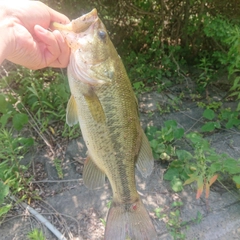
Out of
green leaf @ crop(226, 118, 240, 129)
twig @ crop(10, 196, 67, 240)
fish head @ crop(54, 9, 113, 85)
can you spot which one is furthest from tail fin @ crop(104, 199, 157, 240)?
green leaf @ crop(226, 118, 240, 129)

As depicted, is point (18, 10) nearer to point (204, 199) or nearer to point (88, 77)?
point (88, 77)

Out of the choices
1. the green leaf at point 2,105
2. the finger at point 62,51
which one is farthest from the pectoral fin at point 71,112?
the green leaf at point 2,105

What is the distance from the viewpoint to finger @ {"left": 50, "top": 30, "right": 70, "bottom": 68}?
71.3 inches

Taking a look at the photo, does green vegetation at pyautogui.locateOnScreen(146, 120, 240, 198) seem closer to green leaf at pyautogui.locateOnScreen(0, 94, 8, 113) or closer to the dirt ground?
the dirt ground

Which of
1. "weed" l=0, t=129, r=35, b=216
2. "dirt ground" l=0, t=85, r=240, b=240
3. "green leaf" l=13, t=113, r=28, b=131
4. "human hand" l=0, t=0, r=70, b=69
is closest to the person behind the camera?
"human hand" l=0, t=0, r=70, b=69

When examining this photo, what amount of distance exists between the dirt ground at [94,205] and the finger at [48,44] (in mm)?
1576

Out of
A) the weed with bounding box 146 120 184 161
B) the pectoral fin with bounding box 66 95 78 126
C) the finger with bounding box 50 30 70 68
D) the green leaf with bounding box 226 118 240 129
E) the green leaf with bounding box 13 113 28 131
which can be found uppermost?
the finger with bounding box 50 30 70 68

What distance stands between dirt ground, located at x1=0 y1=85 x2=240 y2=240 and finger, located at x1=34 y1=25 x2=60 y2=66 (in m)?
1.58

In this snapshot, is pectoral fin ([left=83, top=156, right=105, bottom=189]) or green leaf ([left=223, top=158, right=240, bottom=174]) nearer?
pectoral fin ([left=83, top=156, right=105, bottom=189])

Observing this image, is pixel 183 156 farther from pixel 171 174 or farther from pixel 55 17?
pixel 55 17

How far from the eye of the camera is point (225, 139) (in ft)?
12.0

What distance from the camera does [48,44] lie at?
1854 millimetres

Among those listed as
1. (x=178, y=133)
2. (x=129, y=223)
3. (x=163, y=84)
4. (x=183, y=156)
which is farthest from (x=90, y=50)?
(x=163, y=84)

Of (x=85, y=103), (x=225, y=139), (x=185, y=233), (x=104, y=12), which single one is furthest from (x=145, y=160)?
(x=104, y=12)
